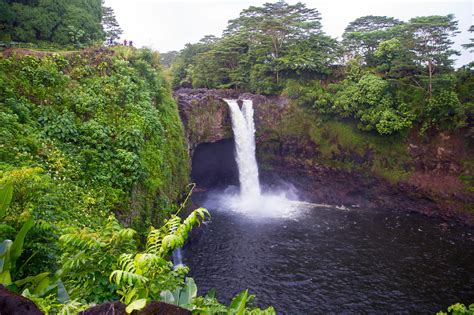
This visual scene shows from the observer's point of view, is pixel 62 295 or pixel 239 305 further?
pixel 239 305

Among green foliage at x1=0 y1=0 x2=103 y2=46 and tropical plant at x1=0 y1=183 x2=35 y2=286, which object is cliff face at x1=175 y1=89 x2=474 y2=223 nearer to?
green foliage at x1=0 y1=0 x2=103 y2=46

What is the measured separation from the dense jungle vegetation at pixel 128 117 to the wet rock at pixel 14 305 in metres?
0.48

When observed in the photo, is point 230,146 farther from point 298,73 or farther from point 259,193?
point 298,73

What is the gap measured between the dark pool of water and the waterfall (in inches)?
222

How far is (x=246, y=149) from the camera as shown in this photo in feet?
92.7

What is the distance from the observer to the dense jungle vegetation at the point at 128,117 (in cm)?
484

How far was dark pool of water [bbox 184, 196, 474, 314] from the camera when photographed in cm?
1383

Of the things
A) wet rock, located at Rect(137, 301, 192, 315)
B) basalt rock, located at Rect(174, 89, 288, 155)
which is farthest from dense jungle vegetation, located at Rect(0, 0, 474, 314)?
basalt rock, located at Rect(174, 89, 288, 155)

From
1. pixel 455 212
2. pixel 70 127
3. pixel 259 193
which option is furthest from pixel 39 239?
pixel 455 212

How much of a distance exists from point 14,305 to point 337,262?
15924mm

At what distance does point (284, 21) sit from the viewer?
31125 millimetres

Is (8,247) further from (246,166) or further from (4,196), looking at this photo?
(246,166)

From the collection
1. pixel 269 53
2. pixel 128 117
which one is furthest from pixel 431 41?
pixel 128 117

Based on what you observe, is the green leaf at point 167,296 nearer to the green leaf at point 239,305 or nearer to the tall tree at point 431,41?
the green leaf at point 239,305
